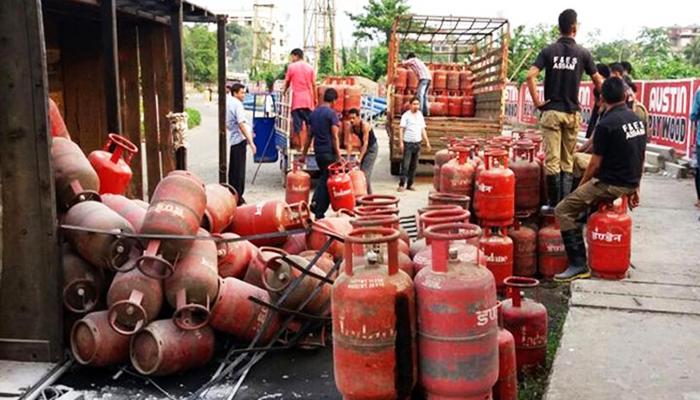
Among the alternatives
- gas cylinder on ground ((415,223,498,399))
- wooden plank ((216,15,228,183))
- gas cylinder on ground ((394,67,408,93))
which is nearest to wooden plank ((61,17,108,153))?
wooden plank ((216,15,228,183))

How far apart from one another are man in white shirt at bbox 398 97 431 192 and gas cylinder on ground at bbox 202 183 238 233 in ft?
23.3

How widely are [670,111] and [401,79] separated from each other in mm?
5326

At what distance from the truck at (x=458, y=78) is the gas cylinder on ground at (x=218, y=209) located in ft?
27.2

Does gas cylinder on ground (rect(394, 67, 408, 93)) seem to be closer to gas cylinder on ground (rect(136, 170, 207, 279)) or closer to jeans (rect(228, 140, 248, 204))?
jeans (rect(228, 140, 248, 204))

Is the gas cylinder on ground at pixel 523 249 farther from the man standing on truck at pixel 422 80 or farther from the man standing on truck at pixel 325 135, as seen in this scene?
the man standing on truck at pixel 422 80

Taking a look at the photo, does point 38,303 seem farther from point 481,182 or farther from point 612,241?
point 612,241

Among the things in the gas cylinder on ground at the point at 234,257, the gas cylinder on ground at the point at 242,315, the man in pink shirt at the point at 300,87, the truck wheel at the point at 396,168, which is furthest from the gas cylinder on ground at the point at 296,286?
the truck wheel at the point at 396,168

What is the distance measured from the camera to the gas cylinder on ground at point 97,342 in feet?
15.5

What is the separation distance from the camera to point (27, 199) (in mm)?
4754

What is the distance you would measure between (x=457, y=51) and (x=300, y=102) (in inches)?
298

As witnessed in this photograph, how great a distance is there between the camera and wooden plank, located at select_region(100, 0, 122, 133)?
686 cm

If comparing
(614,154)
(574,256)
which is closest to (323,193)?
(574,256)

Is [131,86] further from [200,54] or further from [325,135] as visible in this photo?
[200,54]

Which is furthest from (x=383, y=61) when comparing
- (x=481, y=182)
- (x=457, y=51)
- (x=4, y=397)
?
(x=4, y=397)
